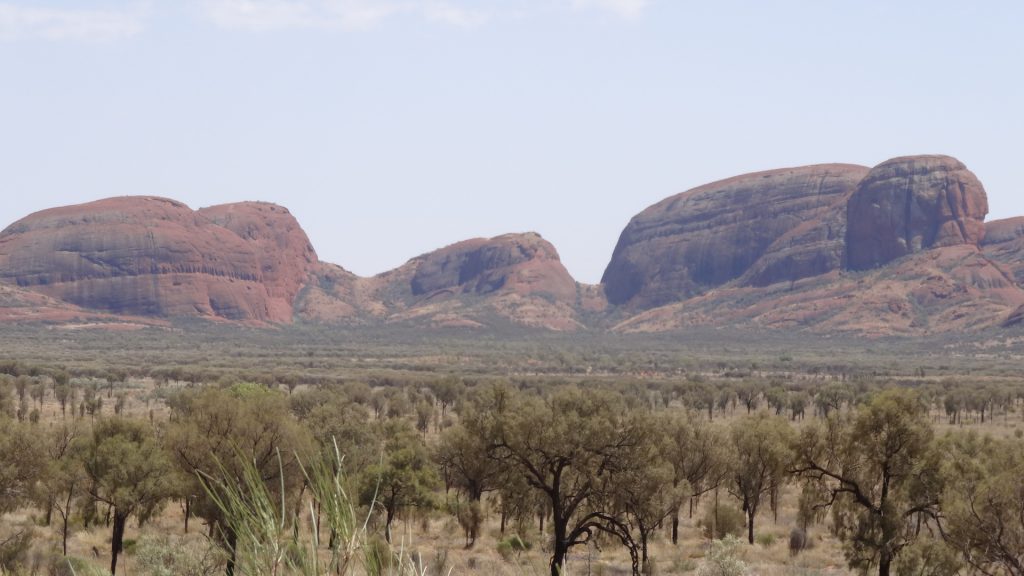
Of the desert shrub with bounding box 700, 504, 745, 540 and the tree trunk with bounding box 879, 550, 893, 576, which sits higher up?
the tree trunk with bounding box 879, 550, 893, 576

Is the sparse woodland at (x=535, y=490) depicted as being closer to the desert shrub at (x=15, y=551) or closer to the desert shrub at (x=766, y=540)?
the desert shrub at (x=15, y=551)

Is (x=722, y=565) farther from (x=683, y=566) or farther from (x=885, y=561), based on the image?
(x=683, y=566)

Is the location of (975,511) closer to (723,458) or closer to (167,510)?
(723,458)

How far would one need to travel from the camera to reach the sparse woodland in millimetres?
18672

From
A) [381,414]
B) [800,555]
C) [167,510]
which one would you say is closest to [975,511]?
[800,555]

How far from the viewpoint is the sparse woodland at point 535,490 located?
18.7 meters

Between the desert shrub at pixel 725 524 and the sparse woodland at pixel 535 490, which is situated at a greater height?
the sparse woodland at pixel 535 490

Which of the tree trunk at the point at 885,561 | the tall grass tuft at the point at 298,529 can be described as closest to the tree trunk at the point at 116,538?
the tree trunk at the point at 885,561

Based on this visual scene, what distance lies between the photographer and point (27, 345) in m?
157

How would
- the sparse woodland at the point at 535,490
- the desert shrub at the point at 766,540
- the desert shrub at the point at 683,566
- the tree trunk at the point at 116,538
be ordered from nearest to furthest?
the sparse woodland at the point at 535,490 < the tree trunk at the point at 116,538 < the desert shrub at the point at 683,566 < the desert shrub at the point at 766,540

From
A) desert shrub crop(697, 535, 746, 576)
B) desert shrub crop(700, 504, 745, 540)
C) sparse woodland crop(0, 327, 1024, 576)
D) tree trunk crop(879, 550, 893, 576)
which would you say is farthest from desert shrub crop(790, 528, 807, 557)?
tree trunk crop(879, 550, 893, 576)

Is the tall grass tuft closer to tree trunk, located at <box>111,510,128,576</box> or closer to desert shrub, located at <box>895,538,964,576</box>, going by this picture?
→ desert shrub, located at <box>895,538,964,576</box>

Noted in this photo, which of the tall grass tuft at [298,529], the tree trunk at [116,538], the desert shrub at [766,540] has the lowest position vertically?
the desert shrub at [766,540]

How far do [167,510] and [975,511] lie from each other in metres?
33.6
